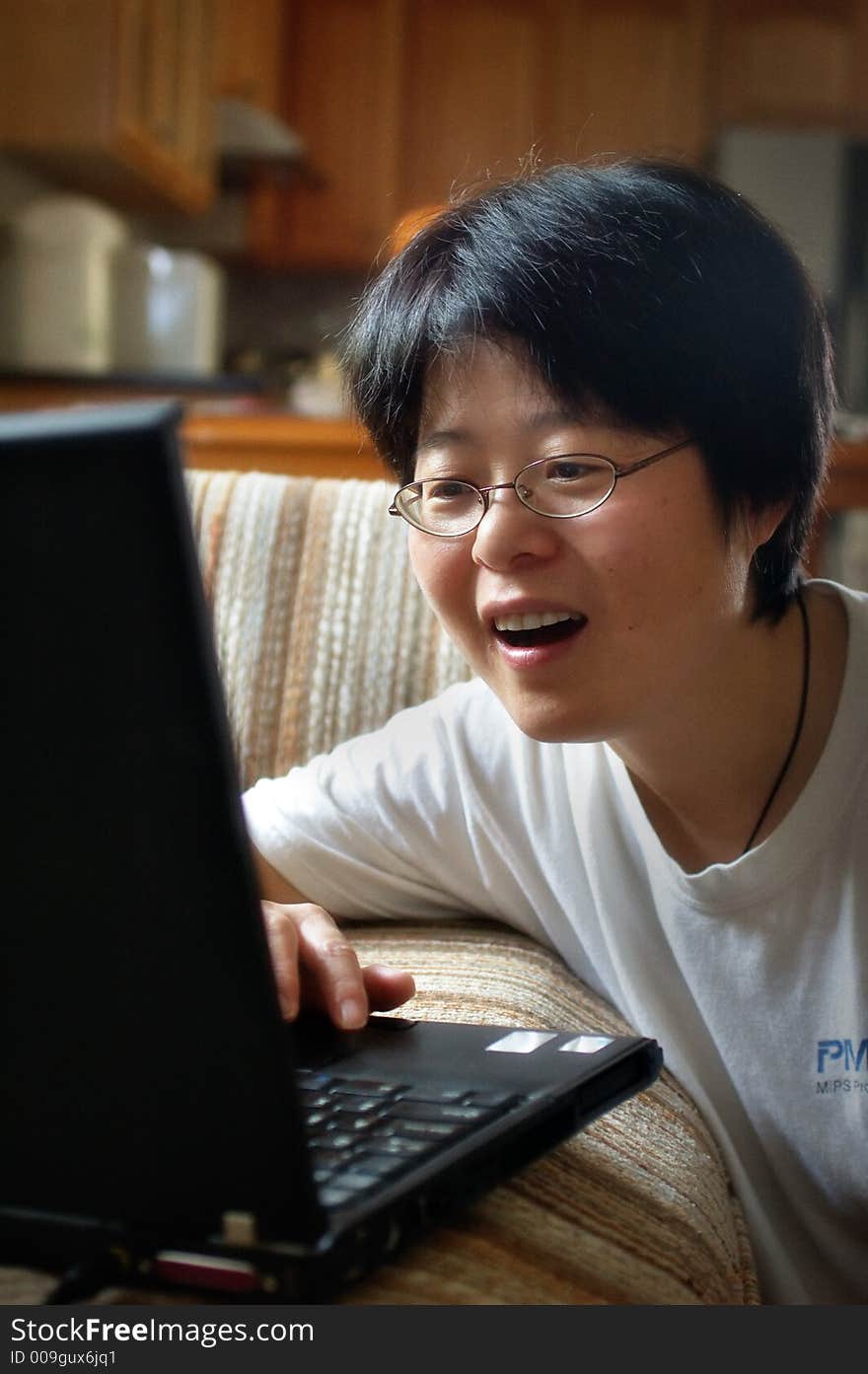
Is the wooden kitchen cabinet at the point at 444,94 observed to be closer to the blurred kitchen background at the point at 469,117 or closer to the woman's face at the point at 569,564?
the blurred kitchen background at the point at 469,117

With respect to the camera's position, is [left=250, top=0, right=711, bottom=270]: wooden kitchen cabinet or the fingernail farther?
[left=250, top=0, right=711, bottom=270]: wooden kitchen cabinet

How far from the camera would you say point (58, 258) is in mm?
3395

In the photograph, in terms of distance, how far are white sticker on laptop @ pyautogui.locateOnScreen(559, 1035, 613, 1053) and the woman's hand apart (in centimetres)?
11

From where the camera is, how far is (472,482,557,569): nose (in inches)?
30.7

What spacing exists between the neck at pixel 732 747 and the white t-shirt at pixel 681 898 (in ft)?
0.11

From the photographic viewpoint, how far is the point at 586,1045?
0.67 metres

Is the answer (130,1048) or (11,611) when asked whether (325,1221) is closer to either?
(130,1048)

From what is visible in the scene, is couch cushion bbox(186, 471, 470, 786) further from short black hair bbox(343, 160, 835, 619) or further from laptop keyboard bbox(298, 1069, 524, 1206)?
laptop keyboard bbox(298, 1069, 524, 1206)

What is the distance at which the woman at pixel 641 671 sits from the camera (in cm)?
79

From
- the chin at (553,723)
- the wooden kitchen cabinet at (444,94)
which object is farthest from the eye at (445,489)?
the wooden kitchen cabinet at (444,94)

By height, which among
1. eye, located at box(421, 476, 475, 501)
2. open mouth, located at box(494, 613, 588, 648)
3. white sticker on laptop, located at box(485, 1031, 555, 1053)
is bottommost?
white sticker on laptop, located at box(485, 1031, 555, 1053)

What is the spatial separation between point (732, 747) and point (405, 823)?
0.23 meters

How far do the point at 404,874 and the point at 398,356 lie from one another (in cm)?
36

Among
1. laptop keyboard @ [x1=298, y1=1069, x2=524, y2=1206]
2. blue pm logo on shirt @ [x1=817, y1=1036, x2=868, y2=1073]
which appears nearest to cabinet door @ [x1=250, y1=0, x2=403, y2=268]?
blue pm logo on shirt @ [x1=817, y1=1036, x2=868, y2=1073]
